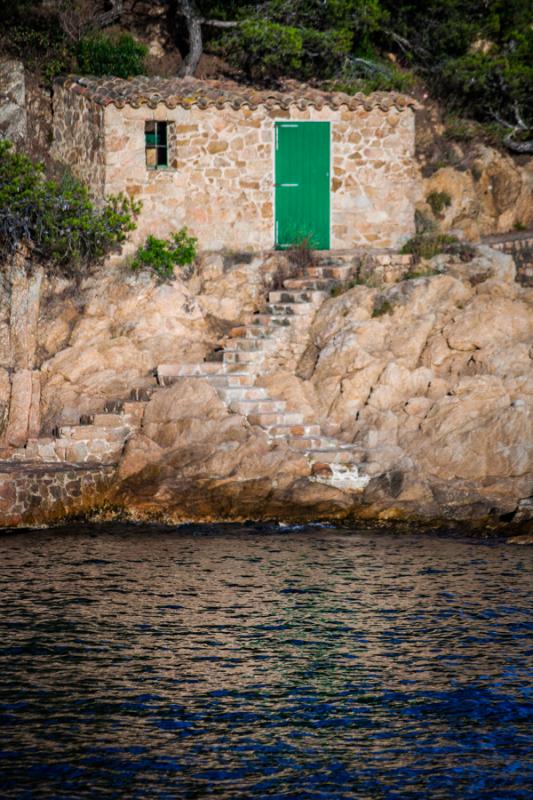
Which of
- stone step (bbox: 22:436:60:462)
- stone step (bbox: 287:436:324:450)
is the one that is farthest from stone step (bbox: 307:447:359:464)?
stone step (bbox: 22:436:60:462)

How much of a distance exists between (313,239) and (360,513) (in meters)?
8.68

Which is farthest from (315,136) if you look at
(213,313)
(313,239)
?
(213,313)

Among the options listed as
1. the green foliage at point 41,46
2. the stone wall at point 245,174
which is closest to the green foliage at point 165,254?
the stone wall at point 245,174

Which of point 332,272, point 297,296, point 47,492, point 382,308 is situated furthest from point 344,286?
point 47,492

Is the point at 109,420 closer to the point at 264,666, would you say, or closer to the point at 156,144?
the point at 156,144

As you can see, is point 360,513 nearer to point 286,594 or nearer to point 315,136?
point 286,594

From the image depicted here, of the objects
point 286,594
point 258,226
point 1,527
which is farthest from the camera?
point 258,226

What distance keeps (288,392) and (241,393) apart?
998 mm

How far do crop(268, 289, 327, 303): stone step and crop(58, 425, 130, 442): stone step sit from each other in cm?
513

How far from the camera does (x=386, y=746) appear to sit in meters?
14.3

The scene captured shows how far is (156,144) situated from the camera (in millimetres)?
30125

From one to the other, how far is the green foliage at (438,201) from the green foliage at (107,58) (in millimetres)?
7770

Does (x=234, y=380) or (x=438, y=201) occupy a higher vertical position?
(x=438, y=201)

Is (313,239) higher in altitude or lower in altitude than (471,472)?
higher
